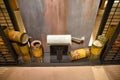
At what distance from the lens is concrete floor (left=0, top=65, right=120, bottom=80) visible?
5.64 ft

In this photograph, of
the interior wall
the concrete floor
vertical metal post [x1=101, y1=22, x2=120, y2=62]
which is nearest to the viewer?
vertical metal post [x1=101, y1=22, x2=120, y2=62]

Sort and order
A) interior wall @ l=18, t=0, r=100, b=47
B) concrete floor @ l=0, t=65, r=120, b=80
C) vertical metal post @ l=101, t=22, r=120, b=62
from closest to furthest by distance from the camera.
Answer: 1. vertical metal post @ l=101, t=22, r=120, b=62
2. interior wall @ l=18, t=0, r=100, b=47
3. concrete floor @ l=0, t=65, r=120, b=80

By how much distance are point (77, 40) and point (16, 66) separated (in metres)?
0.82

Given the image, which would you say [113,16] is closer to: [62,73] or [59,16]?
[59,16]

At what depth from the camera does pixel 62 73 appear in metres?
1.77

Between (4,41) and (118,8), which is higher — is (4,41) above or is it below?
below

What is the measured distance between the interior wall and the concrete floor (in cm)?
41

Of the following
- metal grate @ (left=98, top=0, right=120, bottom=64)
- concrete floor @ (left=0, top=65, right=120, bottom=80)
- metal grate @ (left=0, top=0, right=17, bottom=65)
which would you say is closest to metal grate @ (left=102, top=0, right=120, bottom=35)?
metal grate @ (left=98, top=0, right=120, bottom=64)

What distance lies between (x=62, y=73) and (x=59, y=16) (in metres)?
0.66

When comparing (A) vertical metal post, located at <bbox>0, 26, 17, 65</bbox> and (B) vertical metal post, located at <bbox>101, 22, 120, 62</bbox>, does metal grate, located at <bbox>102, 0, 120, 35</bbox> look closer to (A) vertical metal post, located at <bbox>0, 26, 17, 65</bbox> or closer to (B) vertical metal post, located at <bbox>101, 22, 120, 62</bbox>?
(B) vertical metal post, located at <bbox>101, 22, 120, 62</bbox>

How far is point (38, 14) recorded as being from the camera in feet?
5.36

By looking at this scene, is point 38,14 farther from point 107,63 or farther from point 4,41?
point 107,63

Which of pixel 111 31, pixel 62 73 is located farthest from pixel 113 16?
pixel 62 73

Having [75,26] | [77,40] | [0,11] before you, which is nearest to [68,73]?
[77,40]
